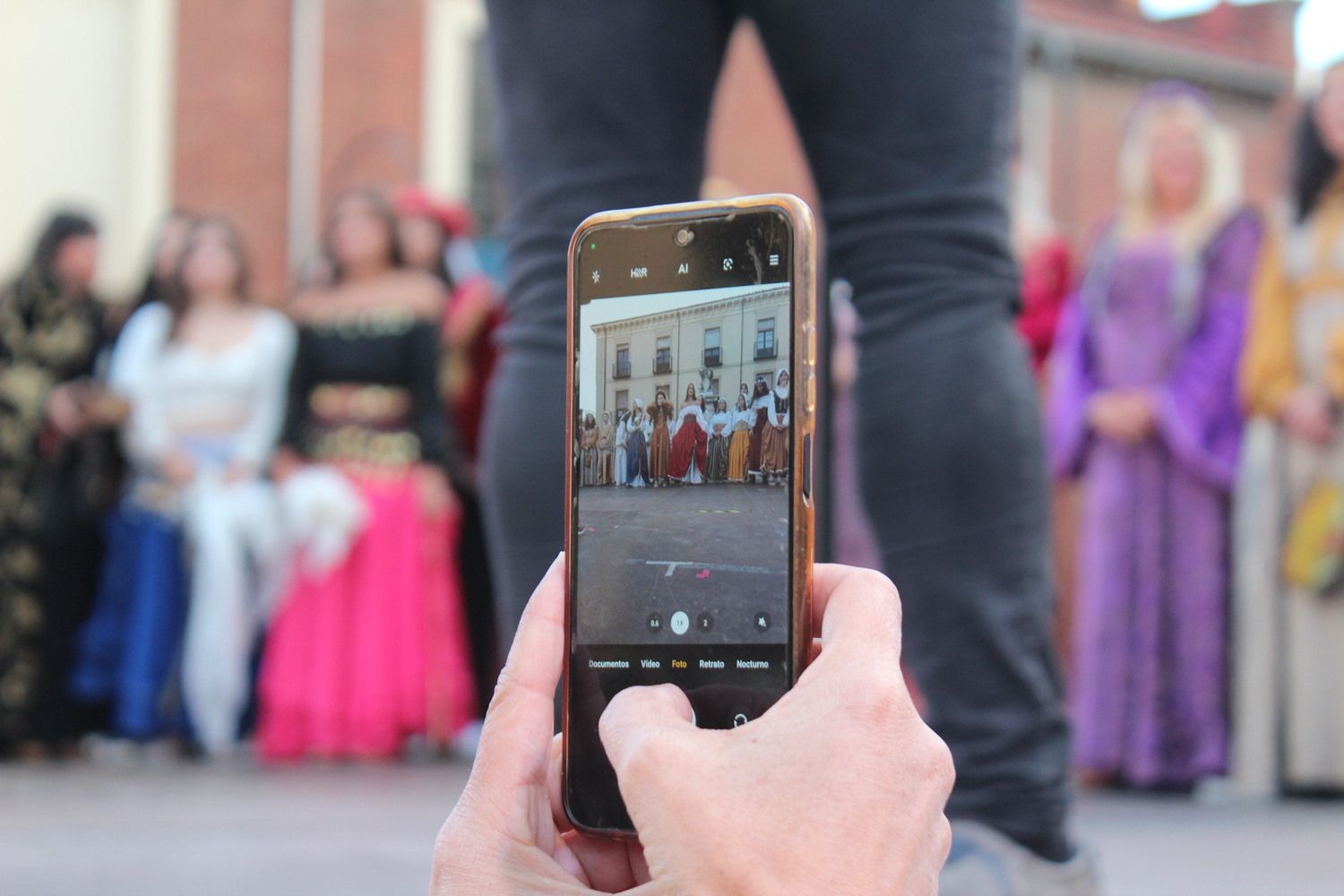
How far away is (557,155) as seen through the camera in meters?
1.11

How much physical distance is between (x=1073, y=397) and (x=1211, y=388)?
34 centimetres

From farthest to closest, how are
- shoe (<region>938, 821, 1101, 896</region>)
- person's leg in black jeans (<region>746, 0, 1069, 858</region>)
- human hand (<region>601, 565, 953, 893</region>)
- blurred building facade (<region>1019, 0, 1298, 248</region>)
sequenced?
blurred building facade (<region>1019, 0, 1298, 248</region>) < person's leg in black jeans (<region>746, 0, 1069, 858</region>) < shoe (<region>938, 821, 1101, 896</region>) < human hand (<region>601, 565, 953, 893</region>)

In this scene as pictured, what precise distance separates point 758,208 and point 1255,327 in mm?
3101

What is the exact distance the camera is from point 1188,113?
385 centimetres

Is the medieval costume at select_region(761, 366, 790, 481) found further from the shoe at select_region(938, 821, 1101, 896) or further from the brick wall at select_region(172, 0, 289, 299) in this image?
the brick wall at select_region(172, 0, 289, 299)

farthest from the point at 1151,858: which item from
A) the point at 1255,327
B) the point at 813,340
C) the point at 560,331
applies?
the point at 1255,327

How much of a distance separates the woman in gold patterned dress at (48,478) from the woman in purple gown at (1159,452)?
103 inches

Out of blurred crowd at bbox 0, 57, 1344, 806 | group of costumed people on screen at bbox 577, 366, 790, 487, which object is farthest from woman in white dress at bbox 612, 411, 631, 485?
blurred crowd at bbox 0, 57, 1344, 806

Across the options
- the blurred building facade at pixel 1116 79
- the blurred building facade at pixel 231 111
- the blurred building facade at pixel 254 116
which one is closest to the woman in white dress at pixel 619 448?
the blurred building facade at pixel 254 116

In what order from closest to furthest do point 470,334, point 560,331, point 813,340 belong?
point 813,340 < point 560,331 < point 470,334

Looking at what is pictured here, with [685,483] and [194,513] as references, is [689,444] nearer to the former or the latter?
[685,483]

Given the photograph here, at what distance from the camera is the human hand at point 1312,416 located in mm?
3365

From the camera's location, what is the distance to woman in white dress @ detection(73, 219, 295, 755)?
4270 mm

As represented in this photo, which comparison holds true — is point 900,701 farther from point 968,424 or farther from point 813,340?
point 968,424
